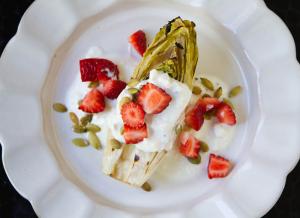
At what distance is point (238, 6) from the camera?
1931 millimetres

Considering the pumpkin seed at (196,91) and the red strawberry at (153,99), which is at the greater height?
the red strawberry at (153,99)

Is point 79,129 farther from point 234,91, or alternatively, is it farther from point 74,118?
point 234,91

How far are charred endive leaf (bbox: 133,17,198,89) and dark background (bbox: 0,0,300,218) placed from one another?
0.35 meters

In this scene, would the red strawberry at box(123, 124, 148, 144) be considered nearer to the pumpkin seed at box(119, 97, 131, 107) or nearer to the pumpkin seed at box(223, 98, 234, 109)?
the pumpkin seed at box(119, 97, 131, 107)

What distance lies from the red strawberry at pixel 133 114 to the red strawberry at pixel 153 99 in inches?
0.7

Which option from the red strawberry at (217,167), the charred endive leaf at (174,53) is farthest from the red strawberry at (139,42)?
the red strawberry at (217,167)

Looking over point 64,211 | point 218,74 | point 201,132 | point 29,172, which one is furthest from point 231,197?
point 29,172

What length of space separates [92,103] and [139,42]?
10.3 inches

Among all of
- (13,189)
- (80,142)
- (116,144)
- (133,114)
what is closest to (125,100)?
(133,114)

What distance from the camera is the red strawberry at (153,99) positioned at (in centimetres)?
175

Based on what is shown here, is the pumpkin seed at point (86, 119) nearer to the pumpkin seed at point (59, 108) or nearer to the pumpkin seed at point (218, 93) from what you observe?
the pumpkin seed at point (59, 108)

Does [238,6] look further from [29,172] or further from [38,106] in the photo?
[29,172]

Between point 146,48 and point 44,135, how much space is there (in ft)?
1.48

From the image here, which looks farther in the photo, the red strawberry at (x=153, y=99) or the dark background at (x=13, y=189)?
the dark background at (x=13, y=189)
